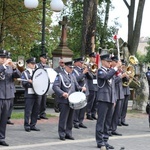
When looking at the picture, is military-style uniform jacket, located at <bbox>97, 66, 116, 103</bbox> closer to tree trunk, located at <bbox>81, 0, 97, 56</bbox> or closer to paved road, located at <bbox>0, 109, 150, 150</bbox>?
paved road, located at <bbox>0, 109, 150, 150</bbox>

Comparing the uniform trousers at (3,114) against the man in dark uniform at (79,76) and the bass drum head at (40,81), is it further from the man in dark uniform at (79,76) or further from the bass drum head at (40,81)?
the man in dark uniform at (79,76)

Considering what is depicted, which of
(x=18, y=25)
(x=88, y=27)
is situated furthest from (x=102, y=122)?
(x=18, y=25)

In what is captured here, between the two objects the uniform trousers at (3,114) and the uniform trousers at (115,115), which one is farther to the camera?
the uniform trousers at (115,115)

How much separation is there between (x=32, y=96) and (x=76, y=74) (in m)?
1.31

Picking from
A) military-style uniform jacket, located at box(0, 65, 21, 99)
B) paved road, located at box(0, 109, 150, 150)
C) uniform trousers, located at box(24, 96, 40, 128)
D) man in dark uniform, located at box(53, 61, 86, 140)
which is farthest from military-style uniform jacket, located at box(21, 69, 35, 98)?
military-style uniform jacket, located at box(0, 65, 21, 99)

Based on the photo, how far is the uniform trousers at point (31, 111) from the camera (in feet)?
37.0

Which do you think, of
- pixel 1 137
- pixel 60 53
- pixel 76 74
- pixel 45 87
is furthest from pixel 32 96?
pixel 60 53

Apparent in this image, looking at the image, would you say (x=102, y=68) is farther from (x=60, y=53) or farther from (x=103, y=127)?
(x=60, y=53)

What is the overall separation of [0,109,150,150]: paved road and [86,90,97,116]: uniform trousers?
0.62m

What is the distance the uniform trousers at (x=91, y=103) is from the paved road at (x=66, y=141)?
618mm

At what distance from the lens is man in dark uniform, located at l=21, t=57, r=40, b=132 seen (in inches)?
439

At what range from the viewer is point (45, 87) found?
10.9m

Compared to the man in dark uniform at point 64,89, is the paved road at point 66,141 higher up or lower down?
lower down

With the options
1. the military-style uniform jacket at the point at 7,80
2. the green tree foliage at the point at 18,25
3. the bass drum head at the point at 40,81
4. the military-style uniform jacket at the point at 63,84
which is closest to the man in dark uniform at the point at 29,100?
the bass drum head at the point at 40,81
